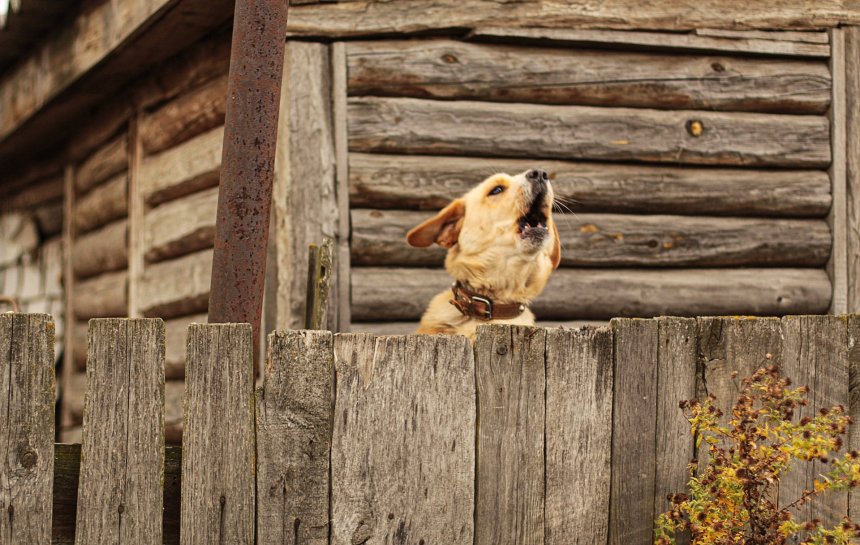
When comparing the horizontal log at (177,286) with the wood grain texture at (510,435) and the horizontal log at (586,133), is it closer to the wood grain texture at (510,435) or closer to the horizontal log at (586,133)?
the horizontal log at (586,133)

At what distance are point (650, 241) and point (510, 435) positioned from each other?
3.51 meters

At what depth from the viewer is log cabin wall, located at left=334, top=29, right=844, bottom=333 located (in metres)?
5.32

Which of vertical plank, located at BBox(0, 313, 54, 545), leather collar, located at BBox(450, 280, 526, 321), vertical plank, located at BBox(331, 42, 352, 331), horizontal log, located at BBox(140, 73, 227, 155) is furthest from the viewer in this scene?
horizontal log, located at BBox(140, 73, 227, 155)

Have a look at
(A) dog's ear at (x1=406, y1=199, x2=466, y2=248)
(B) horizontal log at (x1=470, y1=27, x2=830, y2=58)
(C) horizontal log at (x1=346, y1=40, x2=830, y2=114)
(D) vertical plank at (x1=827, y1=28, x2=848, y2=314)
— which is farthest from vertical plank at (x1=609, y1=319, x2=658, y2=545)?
(D) vertical plank at (x1=827, y1=28, x2=848, y2=314)

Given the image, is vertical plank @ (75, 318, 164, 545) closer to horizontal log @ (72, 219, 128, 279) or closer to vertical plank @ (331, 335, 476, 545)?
vertical plank @ (331, 335, 476, 545)

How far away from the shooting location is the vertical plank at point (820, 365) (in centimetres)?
275

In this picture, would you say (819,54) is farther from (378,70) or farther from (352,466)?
(352,466)

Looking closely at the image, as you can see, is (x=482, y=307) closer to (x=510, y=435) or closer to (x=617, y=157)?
(x=617, y=157)

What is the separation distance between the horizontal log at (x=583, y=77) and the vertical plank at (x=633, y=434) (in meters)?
3.06

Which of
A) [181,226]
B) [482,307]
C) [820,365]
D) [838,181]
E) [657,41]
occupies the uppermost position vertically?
[657,41]

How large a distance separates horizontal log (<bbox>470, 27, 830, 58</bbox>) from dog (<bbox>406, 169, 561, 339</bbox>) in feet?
3.80

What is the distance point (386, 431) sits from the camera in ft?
8.07

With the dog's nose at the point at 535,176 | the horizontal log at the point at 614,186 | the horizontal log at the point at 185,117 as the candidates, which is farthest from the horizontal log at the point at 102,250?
the dog's nose at the point at 535,176

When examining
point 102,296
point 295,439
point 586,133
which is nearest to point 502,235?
point 586,133
